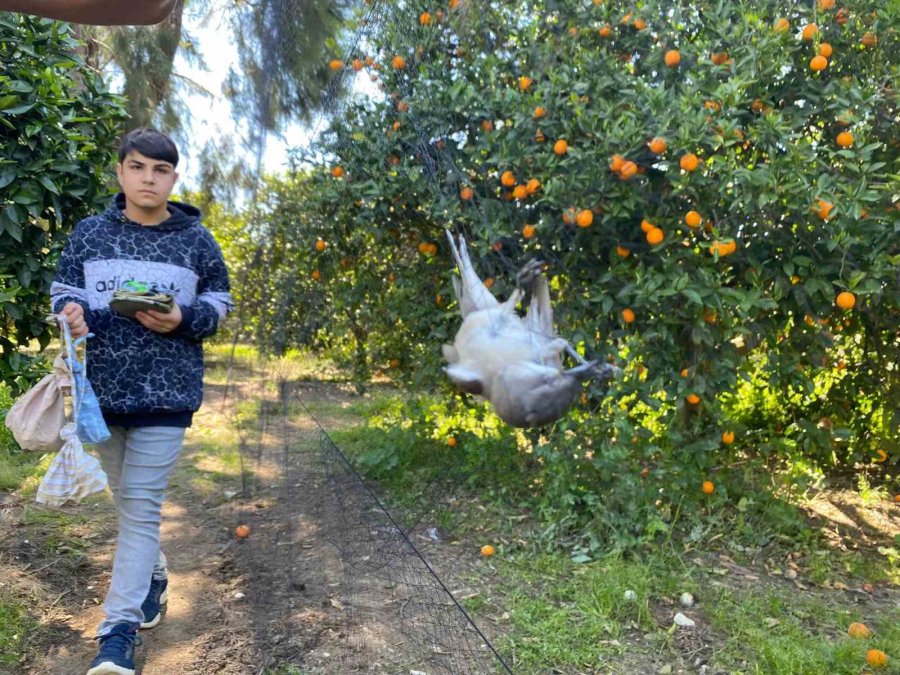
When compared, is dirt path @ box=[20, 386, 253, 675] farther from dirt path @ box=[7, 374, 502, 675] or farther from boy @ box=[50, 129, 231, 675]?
boy @ box=[50, 129, 231, 675]

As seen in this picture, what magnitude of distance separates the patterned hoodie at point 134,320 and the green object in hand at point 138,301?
0.31 ft

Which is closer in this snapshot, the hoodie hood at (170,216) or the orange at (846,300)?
the hoodie hood at (170,216)

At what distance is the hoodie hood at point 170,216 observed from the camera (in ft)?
7.58

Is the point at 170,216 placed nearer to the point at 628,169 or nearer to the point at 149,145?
the point at 149,145

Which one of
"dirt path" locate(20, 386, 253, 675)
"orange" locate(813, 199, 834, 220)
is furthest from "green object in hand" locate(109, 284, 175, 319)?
"orange" locate(813, 199, 834, 220)

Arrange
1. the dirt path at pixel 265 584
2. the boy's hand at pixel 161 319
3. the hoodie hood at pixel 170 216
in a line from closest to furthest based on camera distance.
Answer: the boy's hand at pixel 161 319
the hoodie hood at pixel 170 216
the dirt path at pixel 265 584

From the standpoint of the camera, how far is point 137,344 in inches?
88.4

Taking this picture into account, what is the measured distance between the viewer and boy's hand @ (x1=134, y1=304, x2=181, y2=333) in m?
2.14

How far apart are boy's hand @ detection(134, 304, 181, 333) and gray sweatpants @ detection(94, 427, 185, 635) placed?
305 millimetres

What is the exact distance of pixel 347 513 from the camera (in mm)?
3652

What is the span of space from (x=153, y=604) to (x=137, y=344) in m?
0.91

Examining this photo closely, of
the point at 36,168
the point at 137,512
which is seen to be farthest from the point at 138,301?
the point at 36,168

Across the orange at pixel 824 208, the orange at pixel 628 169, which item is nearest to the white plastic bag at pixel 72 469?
the orange at pixel 628 169

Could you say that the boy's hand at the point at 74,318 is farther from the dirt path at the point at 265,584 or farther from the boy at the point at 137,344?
the dirt path at the point at 265,584
